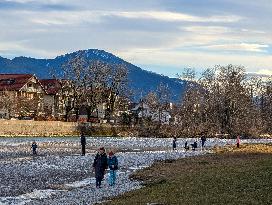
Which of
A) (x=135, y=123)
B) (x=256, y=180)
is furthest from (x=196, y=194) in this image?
(x=135, y=123)

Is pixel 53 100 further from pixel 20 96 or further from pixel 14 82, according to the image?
pixel 20 96

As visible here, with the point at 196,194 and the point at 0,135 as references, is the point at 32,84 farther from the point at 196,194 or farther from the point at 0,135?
the point at 196,194

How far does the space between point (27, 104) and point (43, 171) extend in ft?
273

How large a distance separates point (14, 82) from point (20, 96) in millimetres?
11924

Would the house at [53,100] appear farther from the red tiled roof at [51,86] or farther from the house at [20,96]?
the house at [20,96]

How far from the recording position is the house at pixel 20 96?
377 ft

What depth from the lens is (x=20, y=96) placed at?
12694cm

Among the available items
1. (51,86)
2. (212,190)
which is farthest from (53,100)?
(212,190)

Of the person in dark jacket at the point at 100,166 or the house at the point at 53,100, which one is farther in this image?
the house at the point at 53,100

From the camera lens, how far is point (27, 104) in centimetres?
11894

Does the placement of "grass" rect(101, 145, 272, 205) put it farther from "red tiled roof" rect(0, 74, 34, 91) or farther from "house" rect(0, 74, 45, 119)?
"red tiled roof" rect(0, 74, 34, 91)

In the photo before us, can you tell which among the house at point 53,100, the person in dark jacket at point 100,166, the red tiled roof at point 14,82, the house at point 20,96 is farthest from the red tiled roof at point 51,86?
the person in dark jacket at point 100,166

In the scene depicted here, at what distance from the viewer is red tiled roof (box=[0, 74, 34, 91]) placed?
134 meters

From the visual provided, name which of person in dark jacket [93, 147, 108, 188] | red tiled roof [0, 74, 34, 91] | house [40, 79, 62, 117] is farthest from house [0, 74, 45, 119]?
person in dark jacket [93, 147, 108, 188]
